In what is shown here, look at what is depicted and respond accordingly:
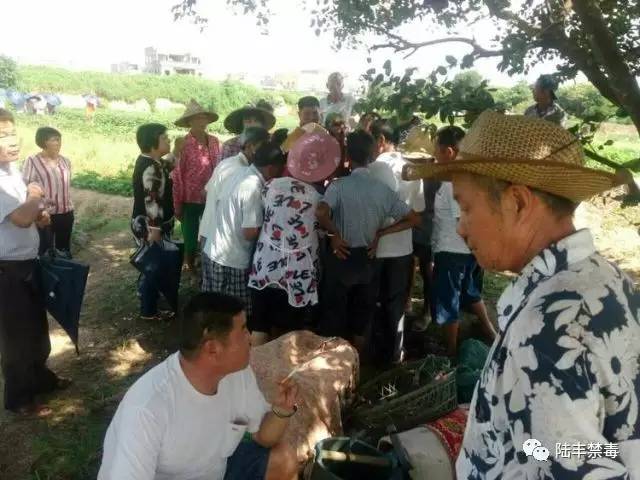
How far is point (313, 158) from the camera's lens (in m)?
4.23

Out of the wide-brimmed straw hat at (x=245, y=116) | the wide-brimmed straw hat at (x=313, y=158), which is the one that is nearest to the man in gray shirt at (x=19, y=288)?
the wide-brimmed straw hat at (x=313, y=158)

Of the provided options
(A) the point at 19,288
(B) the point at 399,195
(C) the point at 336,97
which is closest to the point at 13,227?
(A) the point at 19,288

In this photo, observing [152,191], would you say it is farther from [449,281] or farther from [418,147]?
[449,281]

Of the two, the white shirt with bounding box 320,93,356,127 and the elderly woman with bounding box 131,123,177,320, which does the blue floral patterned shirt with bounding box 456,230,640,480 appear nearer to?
the elderly woman with bounding box 131,123,177,320

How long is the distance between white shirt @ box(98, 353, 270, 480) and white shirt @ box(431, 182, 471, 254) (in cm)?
231

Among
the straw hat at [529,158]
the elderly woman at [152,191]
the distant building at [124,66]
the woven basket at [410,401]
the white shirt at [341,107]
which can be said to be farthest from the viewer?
the distant building at [124,66]

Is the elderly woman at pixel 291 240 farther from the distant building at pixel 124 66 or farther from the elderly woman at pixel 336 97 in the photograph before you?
the distant building at pixel 124 66

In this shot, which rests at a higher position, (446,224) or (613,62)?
(613,62)

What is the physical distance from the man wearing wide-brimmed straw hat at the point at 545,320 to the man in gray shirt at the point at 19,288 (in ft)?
9.32

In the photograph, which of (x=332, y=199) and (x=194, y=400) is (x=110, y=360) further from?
(x=194, y=400)

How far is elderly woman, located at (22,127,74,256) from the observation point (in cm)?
562

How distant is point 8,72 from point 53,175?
143ft

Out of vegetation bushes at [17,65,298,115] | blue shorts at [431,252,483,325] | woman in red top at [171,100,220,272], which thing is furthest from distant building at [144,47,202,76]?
blue shorts at [431,252,483,325]

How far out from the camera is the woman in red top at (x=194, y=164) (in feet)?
18.6
